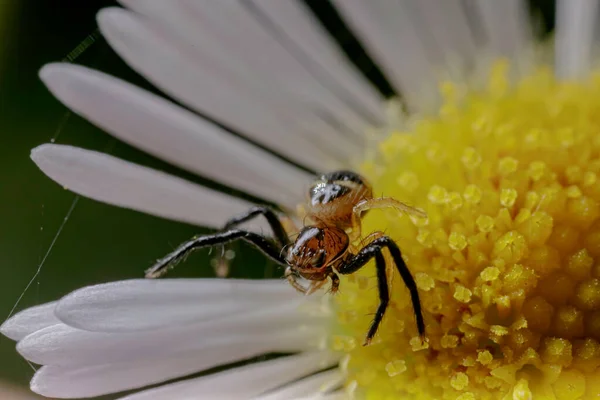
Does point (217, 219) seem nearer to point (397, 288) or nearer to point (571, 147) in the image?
point (397, 288)

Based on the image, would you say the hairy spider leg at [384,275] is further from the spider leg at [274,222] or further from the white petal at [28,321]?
the white petal at [28,321]

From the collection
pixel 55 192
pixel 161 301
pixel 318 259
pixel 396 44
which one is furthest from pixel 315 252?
pixel 396 44

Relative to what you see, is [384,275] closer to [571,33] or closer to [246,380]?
[246,380]

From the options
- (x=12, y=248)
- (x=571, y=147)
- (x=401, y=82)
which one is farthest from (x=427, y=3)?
(x=12, y=248)

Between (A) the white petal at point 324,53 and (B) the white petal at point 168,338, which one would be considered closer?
(B) the white petal at point 168,338

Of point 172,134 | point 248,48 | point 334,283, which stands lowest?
point 334,283

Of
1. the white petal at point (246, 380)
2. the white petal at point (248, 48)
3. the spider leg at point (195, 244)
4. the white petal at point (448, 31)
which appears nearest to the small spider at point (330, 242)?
the spider leg at point (195, 244)
